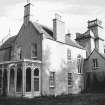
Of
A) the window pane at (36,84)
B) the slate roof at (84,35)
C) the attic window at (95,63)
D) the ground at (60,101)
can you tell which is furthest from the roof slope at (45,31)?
the ground at (60,101)

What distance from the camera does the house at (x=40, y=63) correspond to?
28002 millimetres

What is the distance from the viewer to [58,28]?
32.0m

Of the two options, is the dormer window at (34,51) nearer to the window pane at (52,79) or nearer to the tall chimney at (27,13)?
the window pane at (52,79)

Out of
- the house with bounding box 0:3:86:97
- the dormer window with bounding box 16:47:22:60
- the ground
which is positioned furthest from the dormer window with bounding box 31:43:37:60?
the ground

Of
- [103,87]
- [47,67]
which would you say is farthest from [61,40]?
[103,87]

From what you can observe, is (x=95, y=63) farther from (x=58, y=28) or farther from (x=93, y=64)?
(x=58, y=28)

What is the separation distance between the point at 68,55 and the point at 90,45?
8.41m

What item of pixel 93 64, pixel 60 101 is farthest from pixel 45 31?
pixel 60 101

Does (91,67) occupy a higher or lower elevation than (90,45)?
lower

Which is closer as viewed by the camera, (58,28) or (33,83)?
(33,83)

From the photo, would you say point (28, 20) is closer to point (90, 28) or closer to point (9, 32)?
point (9, 32)

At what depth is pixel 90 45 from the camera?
4028 centimetres

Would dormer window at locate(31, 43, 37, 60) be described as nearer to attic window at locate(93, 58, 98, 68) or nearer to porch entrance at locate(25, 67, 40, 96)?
porch entrance at locate(25, 67, 40, 96)

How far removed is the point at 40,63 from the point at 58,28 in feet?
21.6
